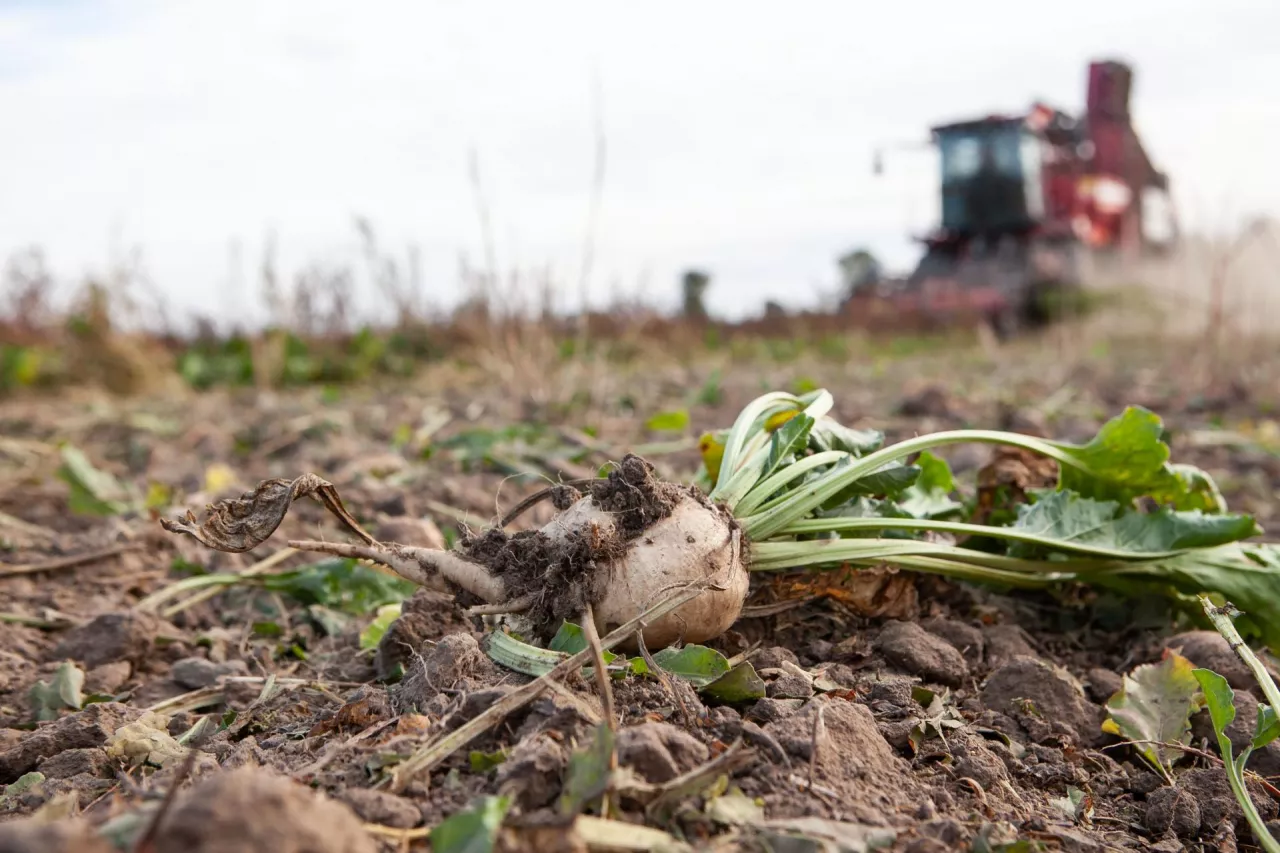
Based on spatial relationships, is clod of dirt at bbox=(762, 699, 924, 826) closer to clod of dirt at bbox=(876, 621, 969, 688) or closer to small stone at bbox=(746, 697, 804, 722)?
small stone at bbox=(746, 697, 804, 722)

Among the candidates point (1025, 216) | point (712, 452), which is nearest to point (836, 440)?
point (712, 452)

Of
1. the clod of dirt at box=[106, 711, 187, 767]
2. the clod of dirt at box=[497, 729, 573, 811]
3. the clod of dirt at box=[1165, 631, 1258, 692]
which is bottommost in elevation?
the clod of dirt at box=[1165, 631, 1258, 692]

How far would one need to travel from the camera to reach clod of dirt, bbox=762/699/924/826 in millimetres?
1345

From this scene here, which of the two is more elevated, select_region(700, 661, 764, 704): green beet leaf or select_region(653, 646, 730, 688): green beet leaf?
select_region(653, 646, 730, 688): green beet leaf

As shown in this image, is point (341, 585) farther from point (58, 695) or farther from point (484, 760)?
point (484, 760)

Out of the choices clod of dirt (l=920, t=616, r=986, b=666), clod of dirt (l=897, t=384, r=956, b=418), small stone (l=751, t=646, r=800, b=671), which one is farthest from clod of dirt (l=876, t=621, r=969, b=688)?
clod of dirt (l=897, t=384, r=956, b=418)

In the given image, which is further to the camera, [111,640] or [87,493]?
[87,493]

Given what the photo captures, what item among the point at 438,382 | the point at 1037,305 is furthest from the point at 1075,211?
the point at 438,382

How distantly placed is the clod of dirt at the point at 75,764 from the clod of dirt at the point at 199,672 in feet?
1.32

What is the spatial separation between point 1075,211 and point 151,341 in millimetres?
13365

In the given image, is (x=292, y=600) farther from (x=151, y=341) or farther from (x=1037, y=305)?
(x=1037, y=305)

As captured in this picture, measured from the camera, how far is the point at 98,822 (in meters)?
1.19

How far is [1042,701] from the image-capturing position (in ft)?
6.30

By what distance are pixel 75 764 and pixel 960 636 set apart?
1633 mm
